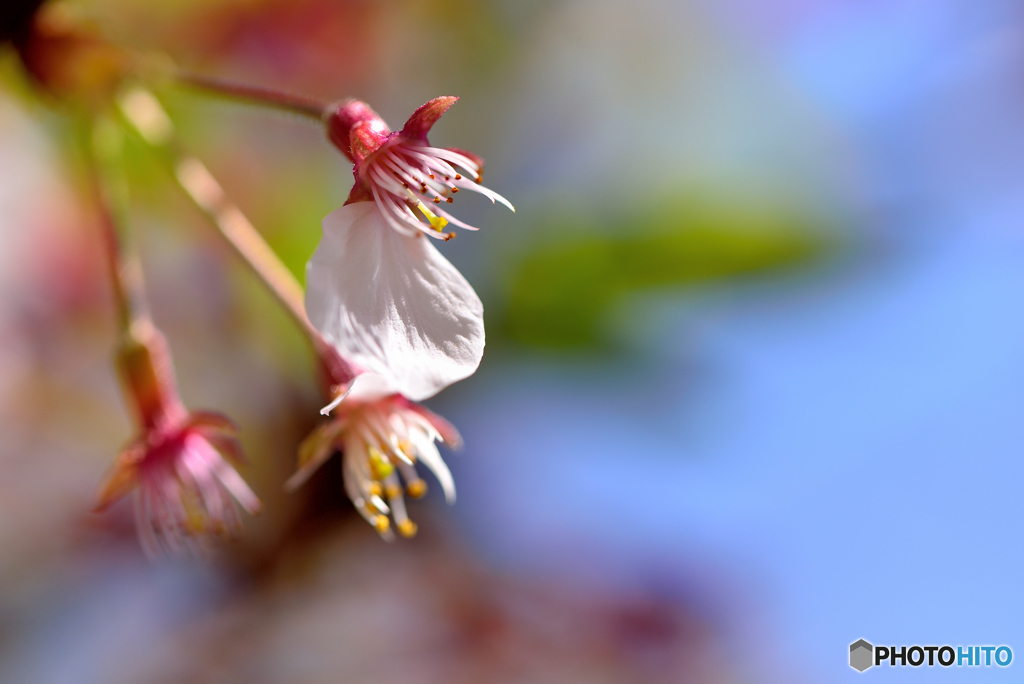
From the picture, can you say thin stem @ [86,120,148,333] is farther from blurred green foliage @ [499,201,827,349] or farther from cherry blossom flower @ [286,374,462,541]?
blurred green foliage @ [499,201,827,349]

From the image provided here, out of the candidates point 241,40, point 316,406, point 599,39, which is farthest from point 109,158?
point 599,39

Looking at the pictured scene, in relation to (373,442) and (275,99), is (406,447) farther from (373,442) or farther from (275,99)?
(275,99)

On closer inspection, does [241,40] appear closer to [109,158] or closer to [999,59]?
[109,158]

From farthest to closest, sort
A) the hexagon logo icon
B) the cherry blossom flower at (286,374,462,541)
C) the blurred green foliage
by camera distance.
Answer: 1. the blurred green foliage
2. the hexagon logo icon
3. the cherry blossom flower at (286,374,462,541)

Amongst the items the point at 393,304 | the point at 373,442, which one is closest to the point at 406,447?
the point at 373,442

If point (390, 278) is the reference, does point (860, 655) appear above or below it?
below

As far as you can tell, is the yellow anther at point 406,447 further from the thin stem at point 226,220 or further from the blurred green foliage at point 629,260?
the blurred green foliage at point 629,260

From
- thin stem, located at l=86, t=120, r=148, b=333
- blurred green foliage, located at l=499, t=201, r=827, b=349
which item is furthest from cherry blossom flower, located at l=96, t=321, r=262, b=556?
blurred green foliage, located at l=499, t=201, r=827, b=349
